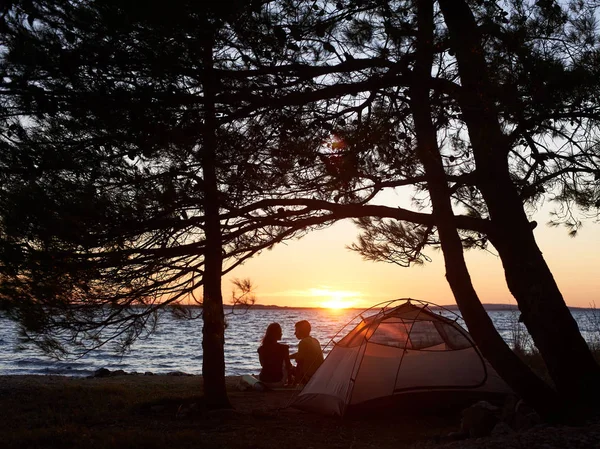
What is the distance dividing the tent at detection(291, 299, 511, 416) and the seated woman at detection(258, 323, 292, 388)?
1455 mm

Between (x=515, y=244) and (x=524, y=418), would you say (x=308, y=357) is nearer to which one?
(x=524, y=418)

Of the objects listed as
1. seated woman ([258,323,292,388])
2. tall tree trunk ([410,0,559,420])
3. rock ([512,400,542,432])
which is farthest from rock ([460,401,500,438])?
seated woman ([258,323,292,388])

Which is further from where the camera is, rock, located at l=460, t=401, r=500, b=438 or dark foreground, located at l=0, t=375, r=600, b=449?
rock, located at l=460, t=401, r=500, b=438

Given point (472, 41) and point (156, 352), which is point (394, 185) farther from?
point (156, 352)

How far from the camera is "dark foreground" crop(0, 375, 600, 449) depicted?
4.58 meters

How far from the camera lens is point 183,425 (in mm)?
5637

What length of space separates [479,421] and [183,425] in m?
2.63

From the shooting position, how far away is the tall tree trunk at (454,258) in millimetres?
4613

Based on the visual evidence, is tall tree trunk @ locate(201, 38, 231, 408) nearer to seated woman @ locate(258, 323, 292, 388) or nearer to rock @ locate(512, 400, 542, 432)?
seated woman @ locate(258, 323, 292, 388)

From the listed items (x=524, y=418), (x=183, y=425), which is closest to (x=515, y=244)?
(x=524, y=418)

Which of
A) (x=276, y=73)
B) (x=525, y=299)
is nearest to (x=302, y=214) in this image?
(x=276, y=73)

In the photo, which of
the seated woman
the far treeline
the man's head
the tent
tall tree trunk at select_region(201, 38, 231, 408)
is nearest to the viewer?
the far treeline

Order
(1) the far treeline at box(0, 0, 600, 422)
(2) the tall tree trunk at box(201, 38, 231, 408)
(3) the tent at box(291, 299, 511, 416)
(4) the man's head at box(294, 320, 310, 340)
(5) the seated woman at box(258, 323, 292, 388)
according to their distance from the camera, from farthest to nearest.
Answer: (4) the man's head at box(294, 320, 310, 340) < (5) the seated woman at box(258, 323, 292, 388) < (3) the tent at box(291, 299, 511, 416) < (2) the tall tree trunk at box(201, 38, 231, 408) < (1) the far treeline at box(0, 0, 600, 422)

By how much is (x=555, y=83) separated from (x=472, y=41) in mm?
768
